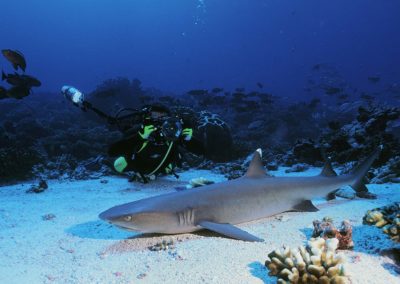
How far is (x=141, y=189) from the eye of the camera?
25.6 feet

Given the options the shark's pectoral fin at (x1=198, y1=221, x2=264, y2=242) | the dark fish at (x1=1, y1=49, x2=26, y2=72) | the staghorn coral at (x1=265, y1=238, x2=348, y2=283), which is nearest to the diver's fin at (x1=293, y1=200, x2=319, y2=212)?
the shark's pectoral fin at (x1=198, y1=221, x2=264, y2=242)

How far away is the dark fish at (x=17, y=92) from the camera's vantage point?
884 cm

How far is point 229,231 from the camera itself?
372 centimetres

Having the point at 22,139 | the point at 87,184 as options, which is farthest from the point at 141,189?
the point at 22,139

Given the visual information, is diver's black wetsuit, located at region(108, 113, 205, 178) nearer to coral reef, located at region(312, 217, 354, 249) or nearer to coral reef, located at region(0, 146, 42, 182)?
coral reef, located at region(312, 217, 354, 249)

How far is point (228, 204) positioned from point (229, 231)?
60cm

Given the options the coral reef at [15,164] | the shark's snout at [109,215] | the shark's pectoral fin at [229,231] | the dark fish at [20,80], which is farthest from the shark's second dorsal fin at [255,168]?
the coral reef at [15,164]

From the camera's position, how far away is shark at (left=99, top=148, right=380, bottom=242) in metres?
3.72

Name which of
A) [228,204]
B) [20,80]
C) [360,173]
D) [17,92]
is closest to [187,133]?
[228,204]

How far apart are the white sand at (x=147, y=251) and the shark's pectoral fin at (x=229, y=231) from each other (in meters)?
0.07

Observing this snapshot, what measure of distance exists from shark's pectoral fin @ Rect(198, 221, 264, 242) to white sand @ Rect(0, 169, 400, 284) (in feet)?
0.23

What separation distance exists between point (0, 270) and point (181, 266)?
192cm

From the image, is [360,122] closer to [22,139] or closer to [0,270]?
[0,270]

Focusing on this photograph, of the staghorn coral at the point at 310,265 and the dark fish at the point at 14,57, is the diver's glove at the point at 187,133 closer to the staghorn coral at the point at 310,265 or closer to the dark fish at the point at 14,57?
the staghorn coral at the point at 310,265
